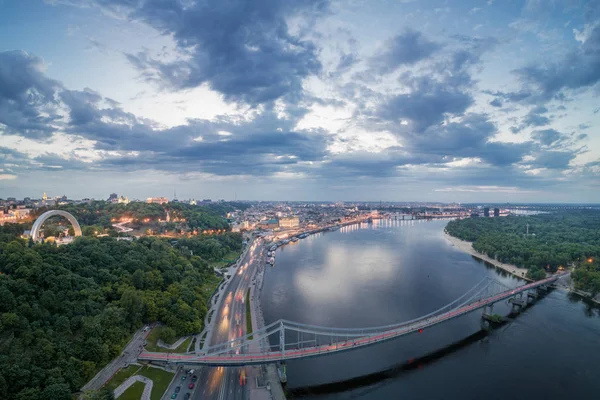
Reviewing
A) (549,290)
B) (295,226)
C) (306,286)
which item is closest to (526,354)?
(549,290)

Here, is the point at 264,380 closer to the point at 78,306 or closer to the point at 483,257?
the point at 78,306

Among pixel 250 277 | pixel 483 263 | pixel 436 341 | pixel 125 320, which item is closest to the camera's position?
pixel 125 320

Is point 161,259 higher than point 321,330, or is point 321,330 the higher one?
point 161,259

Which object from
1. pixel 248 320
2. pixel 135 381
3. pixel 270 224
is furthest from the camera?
pixel 270 224

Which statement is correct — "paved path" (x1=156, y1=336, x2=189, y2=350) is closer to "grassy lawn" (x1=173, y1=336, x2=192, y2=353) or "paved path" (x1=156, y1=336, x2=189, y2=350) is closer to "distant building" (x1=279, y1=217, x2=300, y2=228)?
"grassy lawn" (x1=173, y1=336, x2=192, y2=353)

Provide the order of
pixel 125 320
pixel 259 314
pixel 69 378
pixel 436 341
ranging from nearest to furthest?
pixel 69 378, pixel 125 320, pixel 436 341, pixel 259 314

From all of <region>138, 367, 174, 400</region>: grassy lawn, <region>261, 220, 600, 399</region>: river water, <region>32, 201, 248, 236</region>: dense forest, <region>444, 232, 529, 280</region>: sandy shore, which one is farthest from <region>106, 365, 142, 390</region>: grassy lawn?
<region>444, 232, 529, 280</region>: sandy shore

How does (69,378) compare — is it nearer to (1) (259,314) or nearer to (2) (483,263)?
(1) (259,314)

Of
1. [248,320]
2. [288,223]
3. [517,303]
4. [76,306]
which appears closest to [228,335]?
[248,320]
